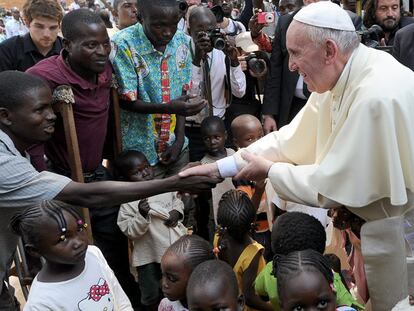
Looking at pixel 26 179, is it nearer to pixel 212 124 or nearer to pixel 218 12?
pixel 212 124

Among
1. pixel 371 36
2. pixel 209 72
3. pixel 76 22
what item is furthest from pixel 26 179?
pixel 371 36

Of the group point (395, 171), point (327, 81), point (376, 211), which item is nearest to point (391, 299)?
point (376, 211)

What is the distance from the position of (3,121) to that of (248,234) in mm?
1620

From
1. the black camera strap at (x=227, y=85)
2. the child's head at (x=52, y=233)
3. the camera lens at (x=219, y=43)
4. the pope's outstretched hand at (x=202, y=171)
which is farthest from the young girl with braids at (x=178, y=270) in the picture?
the black camera strap at (x=227, y=85)

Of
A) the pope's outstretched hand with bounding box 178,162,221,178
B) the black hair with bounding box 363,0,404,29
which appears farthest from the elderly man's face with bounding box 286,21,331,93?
the black hair with bounding box 363,0,404,29

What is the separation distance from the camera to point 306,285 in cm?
249

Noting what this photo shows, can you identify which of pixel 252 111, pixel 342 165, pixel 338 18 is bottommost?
pixel 252 111

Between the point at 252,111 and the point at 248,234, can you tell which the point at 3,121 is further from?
the point at 252,111

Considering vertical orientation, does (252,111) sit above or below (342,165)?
below

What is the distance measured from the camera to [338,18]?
9.88ft

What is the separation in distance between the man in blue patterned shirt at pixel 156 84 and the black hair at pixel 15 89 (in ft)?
3.84

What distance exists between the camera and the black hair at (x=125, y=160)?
414cm

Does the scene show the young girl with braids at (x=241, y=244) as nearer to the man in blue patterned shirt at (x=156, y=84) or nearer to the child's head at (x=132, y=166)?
the child's head at (x=132, y=166)

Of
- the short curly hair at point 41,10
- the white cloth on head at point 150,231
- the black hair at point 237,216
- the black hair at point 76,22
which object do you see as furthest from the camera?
the short curly hair at point 41,10
